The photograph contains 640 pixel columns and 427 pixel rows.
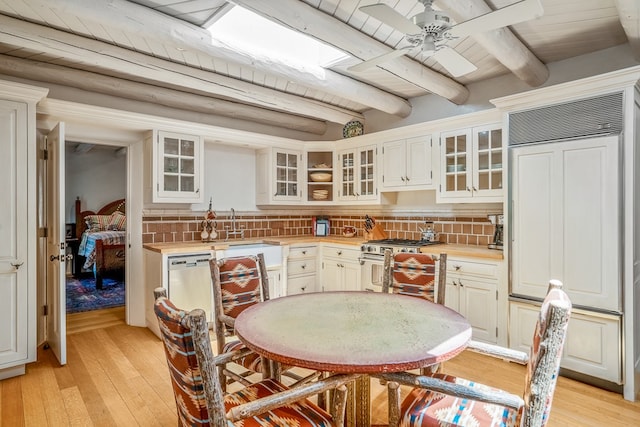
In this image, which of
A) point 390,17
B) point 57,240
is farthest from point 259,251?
point 390,17

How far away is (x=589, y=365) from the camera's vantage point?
2.57 metres

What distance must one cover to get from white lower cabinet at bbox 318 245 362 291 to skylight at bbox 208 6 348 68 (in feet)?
7.07

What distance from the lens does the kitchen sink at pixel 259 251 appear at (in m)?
3.96

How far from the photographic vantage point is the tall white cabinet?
104 inches

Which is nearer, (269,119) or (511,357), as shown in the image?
(511,357)

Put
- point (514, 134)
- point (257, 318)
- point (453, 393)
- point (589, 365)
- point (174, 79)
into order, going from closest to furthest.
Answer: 1. point (453, 393)
2. point (257, 318)
3. point (589, 365)
4. point (514, 134)
5. point (174, 79)

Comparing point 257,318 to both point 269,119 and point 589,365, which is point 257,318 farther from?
point 269,119

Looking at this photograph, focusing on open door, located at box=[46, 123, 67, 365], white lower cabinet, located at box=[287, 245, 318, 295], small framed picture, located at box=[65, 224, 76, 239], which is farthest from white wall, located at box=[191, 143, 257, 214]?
small framed picture, located at box=[65, 224, 76, 239]

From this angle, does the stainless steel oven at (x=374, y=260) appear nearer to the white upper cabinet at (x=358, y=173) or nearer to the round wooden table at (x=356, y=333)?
the white upper cabinet at (x=358, y=173)

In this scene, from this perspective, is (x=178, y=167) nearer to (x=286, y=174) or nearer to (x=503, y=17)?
(x=286, y=174)

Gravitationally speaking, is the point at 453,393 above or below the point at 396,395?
above

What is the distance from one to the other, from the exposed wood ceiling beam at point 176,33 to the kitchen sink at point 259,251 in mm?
1931

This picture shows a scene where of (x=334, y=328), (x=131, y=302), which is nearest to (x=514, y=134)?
(x=334, y=328)

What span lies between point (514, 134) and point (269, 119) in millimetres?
2909
